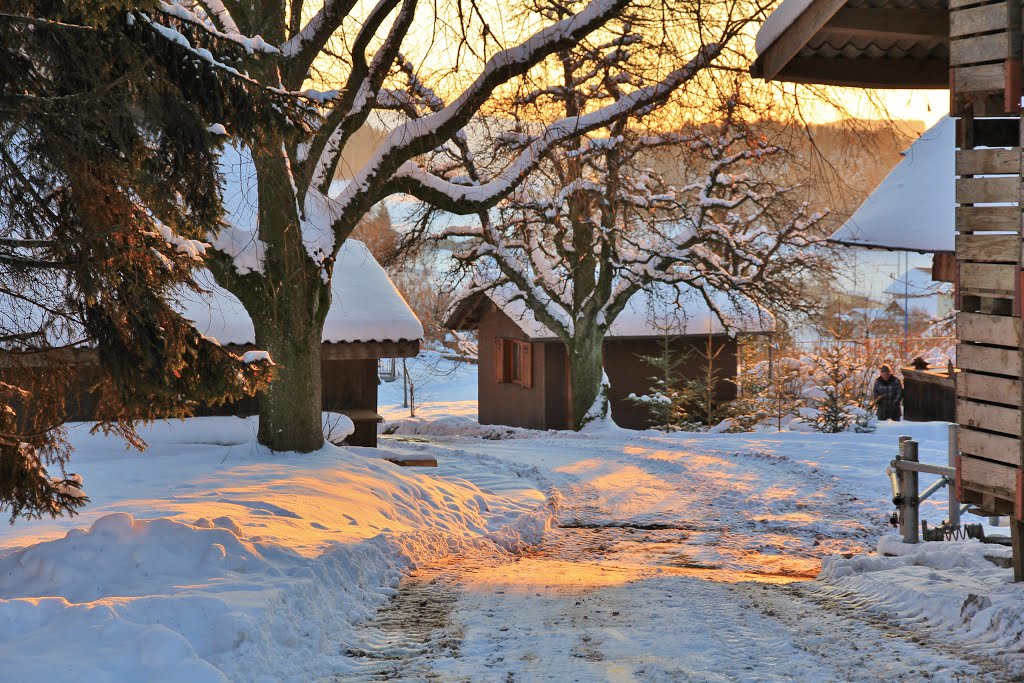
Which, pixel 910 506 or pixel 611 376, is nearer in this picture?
pixel 910 506

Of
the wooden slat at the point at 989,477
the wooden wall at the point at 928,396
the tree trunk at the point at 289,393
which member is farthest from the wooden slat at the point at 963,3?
the wooden wall at the point at 928,396

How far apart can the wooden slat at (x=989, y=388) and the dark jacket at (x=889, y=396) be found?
1697 cm

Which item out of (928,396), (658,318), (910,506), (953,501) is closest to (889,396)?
(928,396)

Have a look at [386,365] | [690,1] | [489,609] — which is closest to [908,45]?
[690,1]

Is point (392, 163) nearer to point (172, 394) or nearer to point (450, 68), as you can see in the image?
point (450, 68)

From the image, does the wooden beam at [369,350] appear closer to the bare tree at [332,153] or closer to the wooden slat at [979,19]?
the bare tree at [332,153]

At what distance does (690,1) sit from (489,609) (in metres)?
6.82

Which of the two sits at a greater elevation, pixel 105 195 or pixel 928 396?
pixel 105 195

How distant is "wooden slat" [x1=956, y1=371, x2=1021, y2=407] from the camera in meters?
6.13

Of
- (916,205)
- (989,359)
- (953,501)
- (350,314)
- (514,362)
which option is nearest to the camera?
(989,359)

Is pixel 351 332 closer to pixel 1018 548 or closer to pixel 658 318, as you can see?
pixel 1018 548

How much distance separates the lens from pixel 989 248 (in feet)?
20.7

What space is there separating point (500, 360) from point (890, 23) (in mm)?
22753

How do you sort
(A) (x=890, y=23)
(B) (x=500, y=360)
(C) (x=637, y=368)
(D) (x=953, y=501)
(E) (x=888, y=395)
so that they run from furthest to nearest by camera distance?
(B) (x=500, y=360)
(C) (x=637, y=368)
(E) (x=888, y=395)
(D) (x=953, y=501)
(A) (x=890, y=23)
